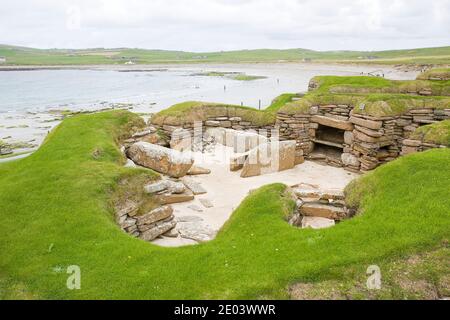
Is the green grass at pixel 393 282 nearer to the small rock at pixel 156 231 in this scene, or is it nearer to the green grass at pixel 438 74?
the small rock at pixel 156 231

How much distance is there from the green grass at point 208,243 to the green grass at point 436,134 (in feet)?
11.1

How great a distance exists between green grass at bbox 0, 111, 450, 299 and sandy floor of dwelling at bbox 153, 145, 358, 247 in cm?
241

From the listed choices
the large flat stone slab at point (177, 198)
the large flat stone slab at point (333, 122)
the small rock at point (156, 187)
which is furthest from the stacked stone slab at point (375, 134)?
the small rock at point (156, 187)

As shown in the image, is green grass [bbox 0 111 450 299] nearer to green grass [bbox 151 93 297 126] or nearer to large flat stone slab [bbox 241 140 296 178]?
large flat stone slab [bbox 241 140 296 178]

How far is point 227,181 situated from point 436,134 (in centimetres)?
906

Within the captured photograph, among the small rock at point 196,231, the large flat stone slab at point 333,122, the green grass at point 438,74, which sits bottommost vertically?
the small rock at point 196,231

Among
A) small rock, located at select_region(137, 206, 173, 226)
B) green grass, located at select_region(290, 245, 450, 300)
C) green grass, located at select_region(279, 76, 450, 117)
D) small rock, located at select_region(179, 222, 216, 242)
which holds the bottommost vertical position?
small rock, located at select_region(179, 222, 216, 242)

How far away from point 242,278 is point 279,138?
563 inches

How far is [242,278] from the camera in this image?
754 centimetres

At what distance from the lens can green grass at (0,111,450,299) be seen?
7.50 meters

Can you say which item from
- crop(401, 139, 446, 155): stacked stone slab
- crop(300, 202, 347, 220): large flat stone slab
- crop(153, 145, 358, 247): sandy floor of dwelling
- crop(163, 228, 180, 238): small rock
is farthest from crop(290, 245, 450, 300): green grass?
crop(401, 139, 446, 155): stacked stone slab

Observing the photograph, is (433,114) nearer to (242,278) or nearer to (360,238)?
(360,238)

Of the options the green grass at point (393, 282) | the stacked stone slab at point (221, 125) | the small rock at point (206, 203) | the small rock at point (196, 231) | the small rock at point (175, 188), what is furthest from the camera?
the stacked stone slab at point (221, 125)

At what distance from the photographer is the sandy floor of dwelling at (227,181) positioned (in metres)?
13.3
